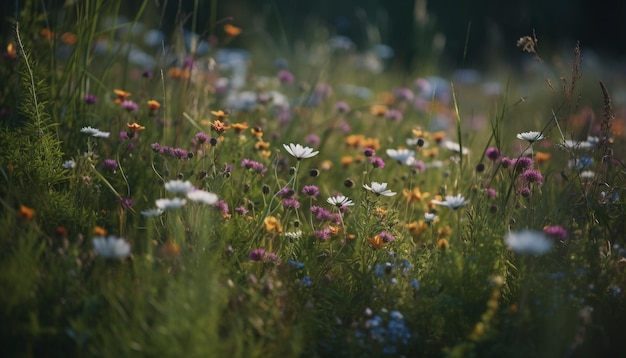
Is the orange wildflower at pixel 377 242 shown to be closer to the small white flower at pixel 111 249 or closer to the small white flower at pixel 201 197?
Result: the small white flower at pixel 201 197

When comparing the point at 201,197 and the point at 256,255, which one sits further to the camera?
the point at 256,255

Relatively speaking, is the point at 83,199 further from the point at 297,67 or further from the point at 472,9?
the point at 472,9

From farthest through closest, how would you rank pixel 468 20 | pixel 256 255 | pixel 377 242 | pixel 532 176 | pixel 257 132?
1. pixel 468 20
2. pixel 257 132
3. pixel 532 176
4. pixel 377 242
5. pixel 256 255

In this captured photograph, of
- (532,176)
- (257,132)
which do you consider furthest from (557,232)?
(257,132)

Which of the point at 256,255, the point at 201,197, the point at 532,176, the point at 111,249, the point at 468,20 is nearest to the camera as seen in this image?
the point at 111,249

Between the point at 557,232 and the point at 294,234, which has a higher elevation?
the point at 557,232

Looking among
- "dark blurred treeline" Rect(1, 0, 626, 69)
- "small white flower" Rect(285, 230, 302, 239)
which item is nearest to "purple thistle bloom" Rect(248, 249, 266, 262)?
"small white flower" Rect(285, 230, 302, 239)

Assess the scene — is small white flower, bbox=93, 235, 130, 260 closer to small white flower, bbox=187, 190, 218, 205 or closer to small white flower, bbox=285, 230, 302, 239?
small white flower, bbox=187, 190, 218, 205

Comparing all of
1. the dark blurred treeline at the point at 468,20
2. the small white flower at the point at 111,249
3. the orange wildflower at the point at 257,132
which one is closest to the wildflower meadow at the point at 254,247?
the small white flower at the point at 111,249

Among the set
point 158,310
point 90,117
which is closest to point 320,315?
point 158,310

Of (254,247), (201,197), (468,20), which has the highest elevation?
(201,197)

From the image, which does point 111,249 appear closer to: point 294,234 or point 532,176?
point 294,234

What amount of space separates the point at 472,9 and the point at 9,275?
9348 millimetres

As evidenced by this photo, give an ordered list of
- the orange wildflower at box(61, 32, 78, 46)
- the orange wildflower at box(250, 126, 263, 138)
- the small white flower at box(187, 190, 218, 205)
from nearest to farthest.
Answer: the small white flower at box(187, 190, 218, 205), the orange wildflower at box(250, 126, 263, 138), the orange wildflower at box(61, 32, 78, 46)
